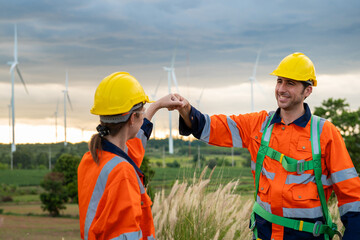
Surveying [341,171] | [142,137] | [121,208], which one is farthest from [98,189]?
[341,171]

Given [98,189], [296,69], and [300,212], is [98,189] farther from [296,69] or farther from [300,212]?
[296,69]

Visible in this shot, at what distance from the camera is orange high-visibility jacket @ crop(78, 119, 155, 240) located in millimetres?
3475

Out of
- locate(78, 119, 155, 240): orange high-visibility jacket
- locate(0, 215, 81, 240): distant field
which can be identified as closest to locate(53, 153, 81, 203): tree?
locate(0, 215, 81, 240): distant field

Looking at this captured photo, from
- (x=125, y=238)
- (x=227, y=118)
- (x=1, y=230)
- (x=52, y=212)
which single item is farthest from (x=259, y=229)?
(x=52, y=212)

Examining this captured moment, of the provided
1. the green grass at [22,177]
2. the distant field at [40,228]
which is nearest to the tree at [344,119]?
the distant field at [40,228]

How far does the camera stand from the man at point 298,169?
17.4ft

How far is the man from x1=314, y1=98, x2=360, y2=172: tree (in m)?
15.9

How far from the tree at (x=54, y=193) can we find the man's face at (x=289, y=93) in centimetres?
2404

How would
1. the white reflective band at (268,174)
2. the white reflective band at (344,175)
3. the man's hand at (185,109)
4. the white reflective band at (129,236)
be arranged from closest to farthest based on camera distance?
1. the white reflective band at (129,236)
2. the white reflective band at (344,175)
3. the white reflective band at (268,174)
4. the man's hand at (185,109)

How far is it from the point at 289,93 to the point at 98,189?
2.73 metres

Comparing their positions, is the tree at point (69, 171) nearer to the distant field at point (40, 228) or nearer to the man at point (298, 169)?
the distant field at point (40, 228)

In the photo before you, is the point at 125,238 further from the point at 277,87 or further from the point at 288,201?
the point at 277,87

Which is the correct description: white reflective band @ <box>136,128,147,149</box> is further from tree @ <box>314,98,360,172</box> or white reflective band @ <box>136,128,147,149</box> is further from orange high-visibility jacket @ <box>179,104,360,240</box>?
tree @ <box>314,98,360,172</box>

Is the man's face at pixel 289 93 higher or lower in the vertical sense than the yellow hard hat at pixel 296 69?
lower
